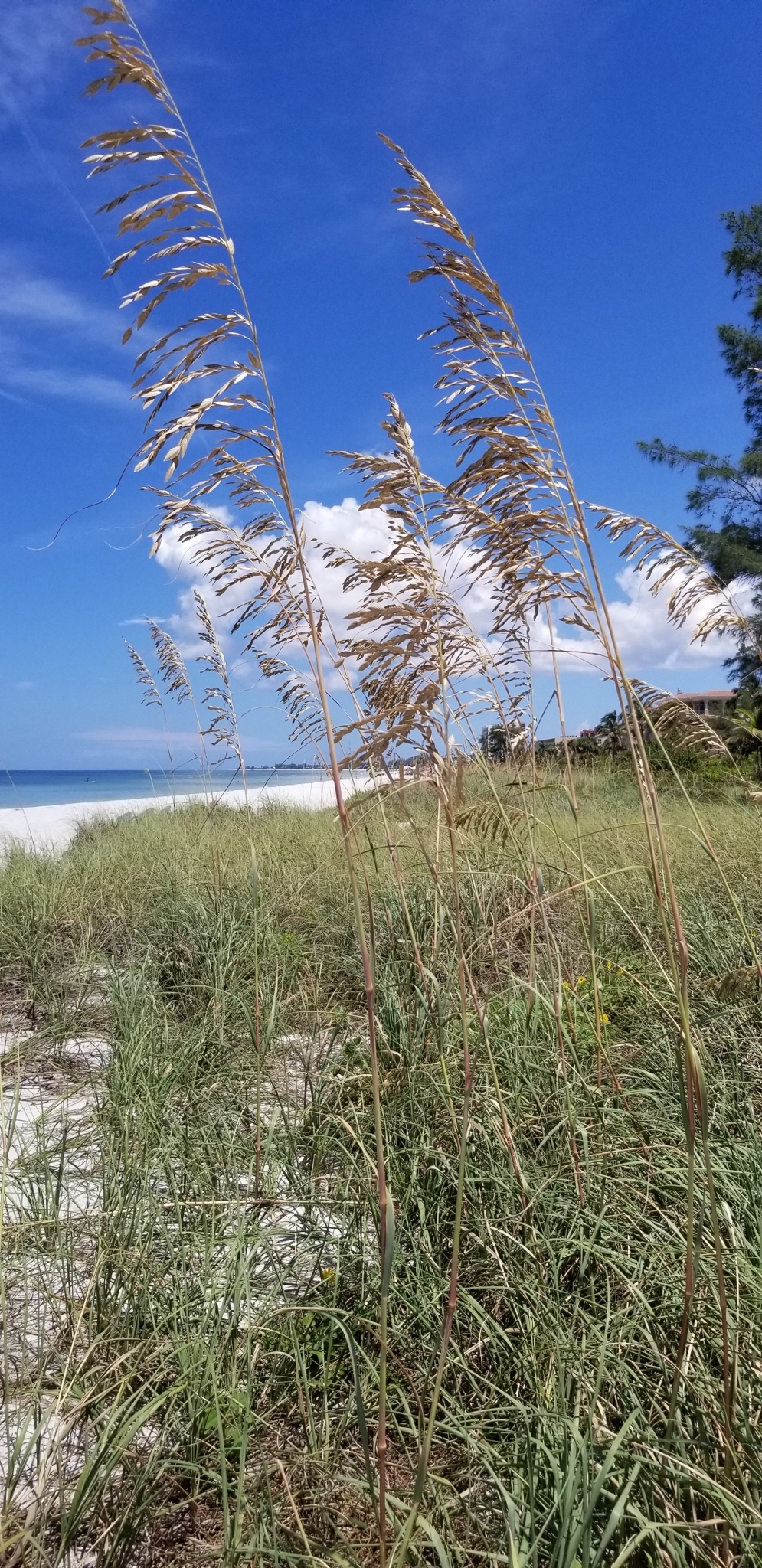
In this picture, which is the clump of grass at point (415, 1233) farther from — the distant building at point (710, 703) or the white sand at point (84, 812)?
the white sand at point (84, 812)

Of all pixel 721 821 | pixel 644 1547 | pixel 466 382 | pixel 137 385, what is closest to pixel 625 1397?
pixel 644 1547

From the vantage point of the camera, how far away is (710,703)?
11.5 metres

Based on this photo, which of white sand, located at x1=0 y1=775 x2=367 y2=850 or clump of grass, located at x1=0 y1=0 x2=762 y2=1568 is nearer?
clump of grass, located at x1=0 y1=0 x2=762 y2=1568

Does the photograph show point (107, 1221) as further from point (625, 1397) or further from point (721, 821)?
point (721, 821)

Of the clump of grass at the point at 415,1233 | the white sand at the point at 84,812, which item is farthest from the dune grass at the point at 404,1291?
the white sand at the point at 84,812

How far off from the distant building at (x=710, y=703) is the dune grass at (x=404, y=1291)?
0.60 meters

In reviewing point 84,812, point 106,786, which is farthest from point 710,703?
point 106,786

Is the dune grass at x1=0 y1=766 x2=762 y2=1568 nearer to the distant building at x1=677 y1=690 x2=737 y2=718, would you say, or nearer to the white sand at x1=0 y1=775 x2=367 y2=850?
the distant building at x1=677 y1=690 x2=737 y2=718

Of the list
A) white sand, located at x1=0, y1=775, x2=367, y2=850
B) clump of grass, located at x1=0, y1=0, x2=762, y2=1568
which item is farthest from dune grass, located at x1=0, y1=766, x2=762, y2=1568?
white sand, located at x1=0, y1=775, x2=367, y2=850

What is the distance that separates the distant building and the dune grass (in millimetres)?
604

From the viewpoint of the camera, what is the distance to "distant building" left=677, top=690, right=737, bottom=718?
2498 millimetres

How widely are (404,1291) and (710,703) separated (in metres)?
10.9

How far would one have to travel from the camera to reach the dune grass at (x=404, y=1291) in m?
1.24

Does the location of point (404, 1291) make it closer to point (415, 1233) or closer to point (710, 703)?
point (415, 1233)
